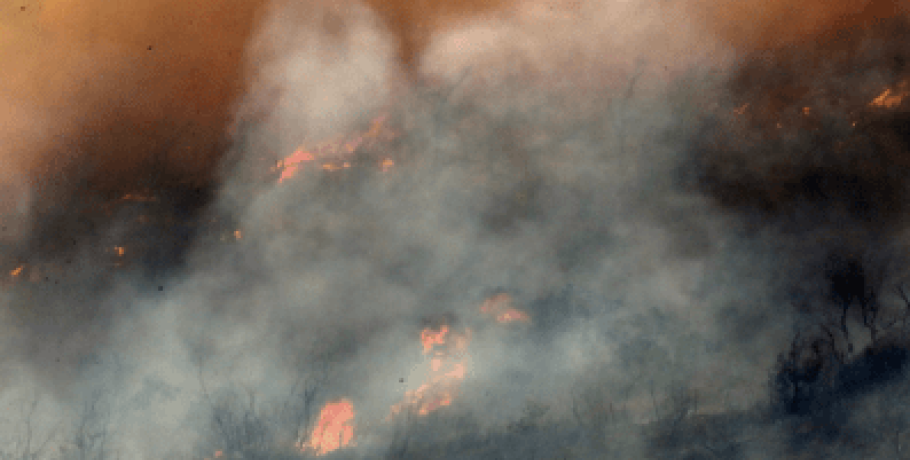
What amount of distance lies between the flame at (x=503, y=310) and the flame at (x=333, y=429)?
2.90 meters

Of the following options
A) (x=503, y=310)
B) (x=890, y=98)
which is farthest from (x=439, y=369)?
(x=890, y=98)

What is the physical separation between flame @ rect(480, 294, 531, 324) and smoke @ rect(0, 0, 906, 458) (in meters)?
0.18

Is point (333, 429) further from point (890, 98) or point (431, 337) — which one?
point (890, 98)

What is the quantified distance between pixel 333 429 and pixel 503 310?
11.8 feet

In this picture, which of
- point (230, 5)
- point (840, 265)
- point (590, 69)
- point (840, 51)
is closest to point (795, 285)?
point (840, 265)

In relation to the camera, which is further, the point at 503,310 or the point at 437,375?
the point at 503,310

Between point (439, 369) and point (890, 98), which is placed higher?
point (890, 98)

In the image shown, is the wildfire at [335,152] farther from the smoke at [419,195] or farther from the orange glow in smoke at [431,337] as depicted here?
the orange glow in smoke at [431,337]

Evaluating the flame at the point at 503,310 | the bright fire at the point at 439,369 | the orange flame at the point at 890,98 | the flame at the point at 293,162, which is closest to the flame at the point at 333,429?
the bright fire at the point at 439,369

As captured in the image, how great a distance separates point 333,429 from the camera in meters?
11.4

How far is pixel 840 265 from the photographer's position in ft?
39.3

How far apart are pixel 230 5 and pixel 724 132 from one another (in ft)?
29.2

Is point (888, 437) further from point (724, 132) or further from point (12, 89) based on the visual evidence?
point (12, 89)

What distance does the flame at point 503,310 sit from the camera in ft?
38.2
